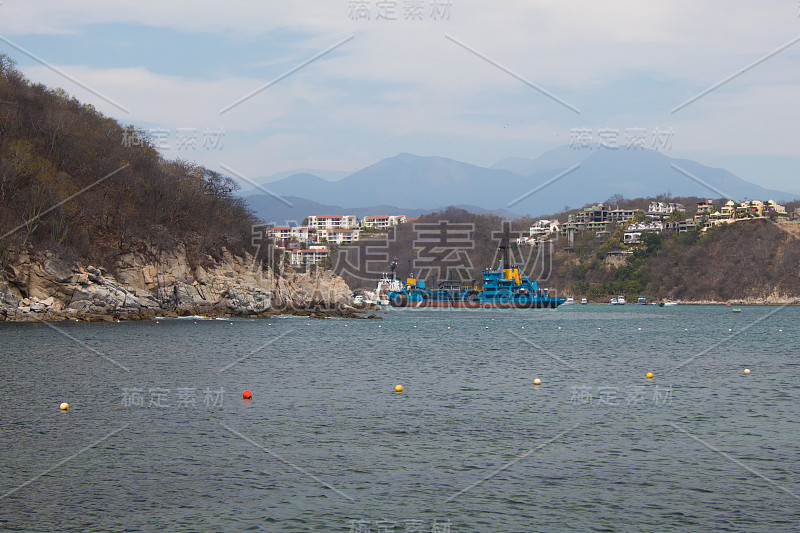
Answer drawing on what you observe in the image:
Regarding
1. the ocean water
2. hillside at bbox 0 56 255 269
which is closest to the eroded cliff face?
hillside at bbox 0 56 255 269

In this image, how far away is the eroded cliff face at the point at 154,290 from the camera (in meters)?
65.7

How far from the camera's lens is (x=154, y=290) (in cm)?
8044

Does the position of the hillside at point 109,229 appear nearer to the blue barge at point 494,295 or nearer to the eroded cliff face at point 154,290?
the eroded cliff face at point 154,290

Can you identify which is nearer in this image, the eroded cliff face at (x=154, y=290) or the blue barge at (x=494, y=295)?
the eroded cliff face at (x=154, y=290)

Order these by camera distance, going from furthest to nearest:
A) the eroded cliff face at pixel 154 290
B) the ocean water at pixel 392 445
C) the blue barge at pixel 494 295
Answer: the blue barge at pixel 494 295 < the eroded cliff face at pixel 154 290 < the ocean water at pixel 392 445

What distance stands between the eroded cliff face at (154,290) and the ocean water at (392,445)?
26439 millimetres

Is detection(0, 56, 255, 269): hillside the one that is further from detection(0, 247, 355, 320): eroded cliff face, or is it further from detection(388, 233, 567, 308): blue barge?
detection(388, 233, 567, 308): blue barge

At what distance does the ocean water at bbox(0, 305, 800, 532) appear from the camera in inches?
558

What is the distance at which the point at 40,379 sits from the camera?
31.0 metres

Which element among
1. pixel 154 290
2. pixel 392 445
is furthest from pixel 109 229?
pixel 392 445

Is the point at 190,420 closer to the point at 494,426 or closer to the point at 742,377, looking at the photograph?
the point at 494,426

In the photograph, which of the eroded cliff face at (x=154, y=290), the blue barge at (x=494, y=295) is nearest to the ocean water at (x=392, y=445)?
the eroded cliff face at (x=154, y=290)

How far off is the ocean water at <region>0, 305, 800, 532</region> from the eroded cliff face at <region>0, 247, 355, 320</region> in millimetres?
26439

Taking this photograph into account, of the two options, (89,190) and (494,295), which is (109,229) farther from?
(494,295)
